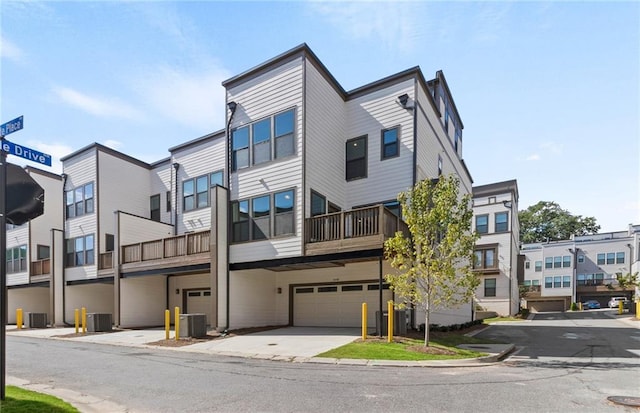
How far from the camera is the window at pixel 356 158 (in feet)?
59.9

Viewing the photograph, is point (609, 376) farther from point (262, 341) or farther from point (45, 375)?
point (45, 375)

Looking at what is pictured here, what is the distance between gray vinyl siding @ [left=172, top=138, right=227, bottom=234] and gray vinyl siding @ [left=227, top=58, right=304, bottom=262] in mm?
4758

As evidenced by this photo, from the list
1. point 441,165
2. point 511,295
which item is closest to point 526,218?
point 511,295

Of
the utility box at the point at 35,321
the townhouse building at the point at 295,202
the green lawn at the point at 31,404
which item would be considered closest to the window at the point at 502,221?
the townhouse building at the point at 295,202

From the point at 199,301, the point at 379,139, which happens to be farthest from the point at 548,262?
the point at 199,301

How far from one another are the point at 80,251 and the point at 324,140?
713 inches

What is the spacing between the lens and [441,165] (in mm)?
21203

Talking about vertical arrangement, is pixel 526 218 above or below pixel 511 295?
above

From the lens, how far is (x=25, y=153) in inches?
239

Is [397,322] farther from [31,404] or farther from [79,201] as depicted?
[79,201]

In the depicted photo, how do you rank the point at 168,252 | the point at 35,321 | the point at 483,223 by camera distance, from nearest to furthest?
the point at 168,252, the point at 35,321, the point at 483,223

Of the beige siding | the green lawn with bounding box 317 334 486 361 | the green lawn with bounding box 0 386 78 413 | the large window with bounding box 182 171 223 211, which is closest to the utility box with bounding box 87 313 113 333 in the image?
the beige siding

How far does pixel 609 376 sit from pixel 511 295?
102 feet

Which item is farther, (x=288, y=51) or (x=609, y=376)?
(x=288, y=51)
